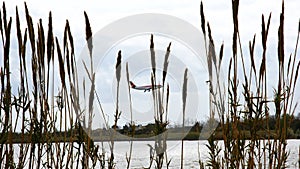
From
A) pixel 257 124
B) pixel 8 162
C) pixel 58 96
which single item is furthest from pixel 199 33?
pixel 8 162

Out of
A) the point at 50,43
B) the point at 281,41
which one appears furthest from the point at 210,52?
the point at 50,43

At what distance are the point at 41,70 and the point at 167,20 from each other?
0.99 metres

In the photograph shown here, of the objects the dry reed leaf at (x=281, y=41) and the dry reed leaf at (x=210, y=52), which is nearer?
the dry reed leaf at (x=281, y=41)

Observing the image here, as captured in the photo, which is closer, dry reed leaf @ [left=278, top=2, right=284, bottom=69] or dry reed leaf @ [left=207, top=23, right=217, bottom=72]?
dry reed leaf @ [left=278, top=2, right=284, bottom=69]

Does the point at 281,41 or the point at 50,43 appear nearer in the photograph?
the point at 281,41

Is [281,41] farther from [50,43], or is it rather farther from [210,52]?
[50,43]

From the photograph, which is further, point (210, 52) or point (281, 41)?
point (210, 52)

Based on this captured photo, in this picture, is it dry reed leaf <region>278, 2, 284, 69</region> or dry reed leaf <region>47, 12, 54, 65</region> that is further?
dry reed leaf <region>47, 12, 54, 65</region>

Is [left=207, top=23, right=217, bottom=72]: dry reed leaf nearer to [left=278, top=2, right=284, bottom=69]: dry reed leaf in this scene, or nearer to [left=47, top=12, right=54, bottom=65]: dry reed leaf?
[left=278, top=2, right=284, bottom=69]: dry reed leaf

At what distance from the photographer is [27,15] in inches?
78.4

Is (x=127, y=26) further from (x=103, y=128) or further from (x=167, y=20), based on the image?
(x=103, y=128)

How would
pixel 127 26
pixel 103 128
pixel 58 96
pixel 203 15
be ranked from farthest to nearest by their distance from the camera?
pixel 127 26
pixel 103 128
pixel 58 96
pixel 203 15

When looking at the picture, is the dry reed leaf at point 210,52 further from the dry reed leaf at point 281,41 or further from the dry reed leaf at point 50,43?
the dry reed leaf at point 50,43

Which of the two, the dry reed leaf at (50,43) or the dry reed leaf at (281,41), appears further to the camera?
the dry reed leaf at (50,43)
